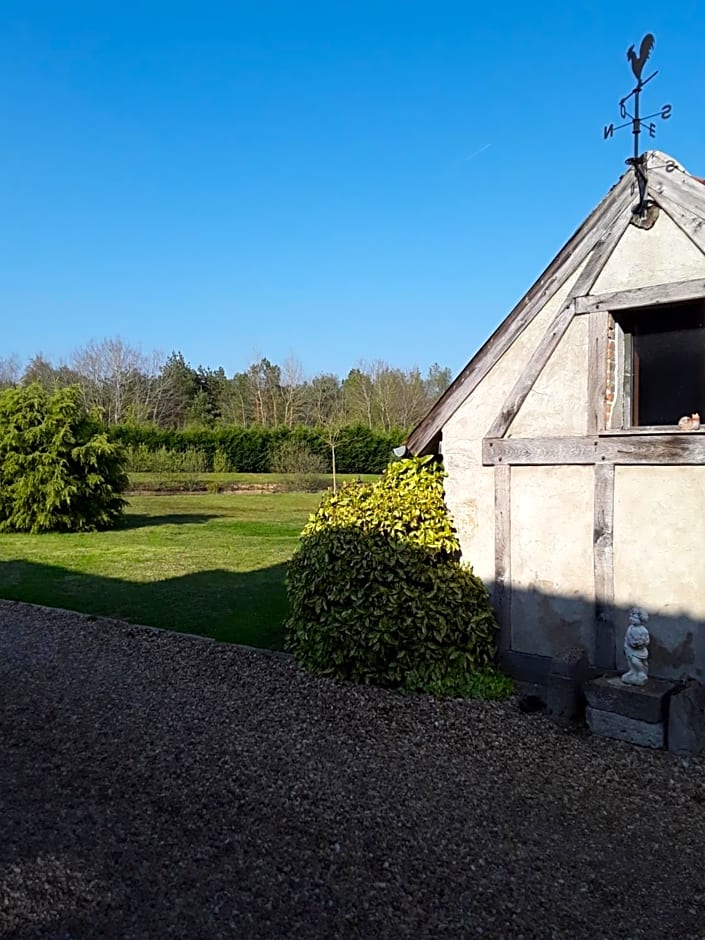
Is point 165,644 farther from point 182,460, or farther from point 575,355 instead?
point 182,460

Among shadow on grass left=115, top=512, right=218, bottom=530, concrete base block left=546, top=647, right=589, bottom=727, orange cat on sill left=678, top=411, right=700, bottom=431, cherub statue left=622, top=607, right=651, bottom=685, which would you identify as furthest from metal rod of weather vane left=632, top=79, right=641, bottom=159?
shadow on grass left=115, top=512, right=218, bottom=530

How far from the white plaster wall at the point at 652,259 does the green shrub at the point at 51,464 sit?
15.1 meters

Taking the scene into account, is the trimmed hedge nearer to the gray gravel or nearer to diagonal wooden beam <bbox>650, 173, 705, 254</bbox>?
the gray gravel

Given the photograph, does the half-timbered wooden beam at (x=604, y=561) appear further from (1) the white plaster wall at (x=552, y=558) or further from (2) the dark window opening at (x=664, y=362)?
(2) the dark window opening at (x=664, y=362)

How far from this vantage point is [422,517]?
272 inches

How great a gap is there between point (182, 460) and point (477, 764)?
30.8 m

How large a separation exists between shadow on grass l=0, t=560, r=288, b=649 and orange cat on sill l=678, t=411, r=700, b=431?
466 centimetres

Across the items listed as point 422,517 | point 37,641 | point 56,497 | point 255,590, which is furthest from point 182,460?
point 422,517

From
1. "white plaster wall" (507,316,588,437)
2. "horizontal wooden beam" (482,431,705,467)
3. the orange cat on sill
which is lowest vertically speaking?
"horizontal wooden beam" (482,431,705,467)

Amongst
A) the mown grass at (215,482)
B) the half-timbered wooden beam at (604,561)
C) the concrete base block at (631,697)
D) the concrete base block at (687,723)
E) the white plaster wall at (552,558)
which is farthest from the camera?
the mown grass at (215,482)

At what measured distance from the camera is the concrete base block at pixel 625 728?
527 centimetres

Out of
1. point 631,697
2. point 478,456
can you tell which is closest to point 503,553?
point 478,456

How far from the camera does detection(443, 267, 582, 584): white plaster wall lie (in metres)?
6.59

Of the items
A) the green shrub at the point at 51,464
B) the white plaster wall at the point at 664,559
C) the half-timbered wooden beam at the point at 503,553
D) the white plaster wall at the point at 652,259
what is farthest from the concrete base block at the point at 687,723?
the green shrub at the point at 51,464
